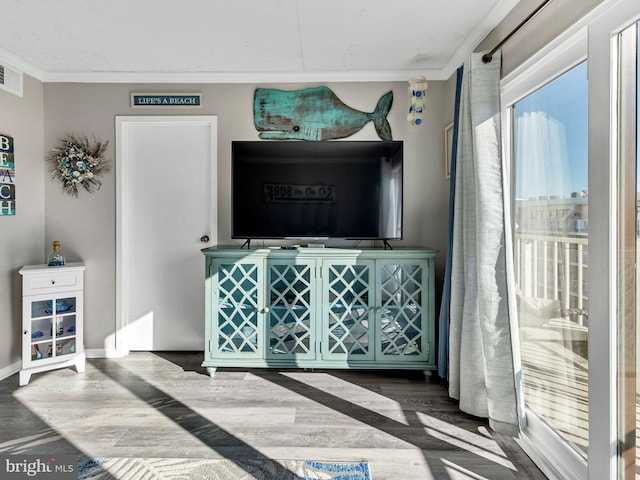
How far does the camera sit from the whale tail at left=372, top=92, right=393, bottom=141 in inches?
123

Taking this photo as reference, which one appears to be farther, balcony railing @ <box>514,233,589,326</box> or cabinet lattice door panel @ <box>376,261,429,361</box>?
cabinet lattice door panel @ <box>376,261,429,361</box>

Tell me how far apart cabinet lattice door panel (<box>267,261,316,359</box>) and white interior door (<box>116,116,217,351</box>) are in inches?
31.3

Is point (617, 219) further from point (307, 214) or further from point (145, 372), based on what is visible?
point (145, 372)

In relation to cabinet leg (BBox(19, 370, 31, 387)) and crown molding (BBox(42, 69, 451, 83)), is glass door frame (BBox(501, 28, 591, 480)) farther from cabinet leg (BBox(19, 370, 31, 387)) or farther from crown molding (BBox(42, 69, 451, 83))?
cabinet leg (BBox(19, 370, 31, 387))

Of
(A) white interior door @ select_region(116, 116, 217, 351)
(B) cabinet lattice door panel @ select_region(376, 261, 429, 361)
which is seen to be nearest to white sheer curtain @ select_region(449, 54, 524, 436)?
(B) cabinet lattice door panel @ select_region(376, 261, 429, 361)

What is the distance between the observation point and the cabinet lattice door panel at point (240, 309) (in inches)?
109

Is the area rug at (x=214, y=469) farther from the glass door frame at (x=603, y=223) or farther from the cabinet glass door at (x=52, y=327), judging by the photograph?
the cabinet glass door at (x=52, y=327)

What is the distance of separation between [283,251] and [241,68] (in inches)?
59.5

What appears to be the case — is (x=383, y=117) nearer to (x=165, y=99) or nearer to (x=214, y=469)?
(x=165, y=99)

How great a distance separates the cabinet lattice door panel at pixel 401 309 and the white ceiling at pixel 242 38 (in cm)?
154

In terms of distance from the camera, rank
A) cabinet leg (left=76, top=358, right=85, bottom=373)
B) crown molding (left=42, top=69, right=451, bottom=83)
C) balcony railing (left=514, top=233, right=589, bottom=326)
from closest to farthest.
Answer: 1. balcony railing (left=514, top=233, right=589, bottom=326)
2. cabinet leg (left=76, top=358, right=85, bottom=373)
3. crown molding (left=42, top=69, right=451, bottom=83)

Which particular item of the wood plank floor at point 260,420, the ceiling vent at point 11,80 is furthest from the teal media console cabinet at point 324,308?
the ceiling vent at point 11,80

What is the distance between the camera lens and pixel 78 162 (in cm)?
310

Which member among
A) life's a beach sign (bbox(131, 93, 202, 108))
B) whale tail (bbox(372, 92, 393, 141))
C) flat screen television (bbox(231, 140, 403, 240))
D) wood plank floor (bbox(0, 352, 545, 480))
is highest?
life's a beach sign (bbox(131, 93, 202, 108))
